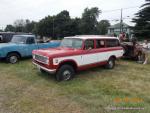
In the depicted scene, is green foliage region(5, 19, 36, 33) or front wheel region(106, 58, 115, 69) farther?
green foliage region(5, 19, 36, 33)

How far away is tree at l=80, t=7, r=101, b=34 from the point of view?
53.3 m

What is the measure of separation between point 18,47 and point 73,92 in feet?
18.9

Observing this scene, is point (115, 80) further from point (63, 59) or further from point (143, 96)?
point (63, 59)

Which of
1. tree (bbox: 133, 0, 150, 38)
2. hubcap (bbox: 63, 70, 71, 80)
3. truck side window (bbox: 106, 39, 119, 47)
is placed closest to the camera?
hubcap (bbox: 63, 70, 71, 80)

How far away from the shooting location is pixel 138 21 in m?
30.0

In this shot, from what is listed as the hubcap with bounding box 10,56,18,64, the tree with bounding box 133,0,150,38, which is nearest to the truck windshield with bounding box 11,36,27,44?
the hubcap with bounding box 10,56,18,64

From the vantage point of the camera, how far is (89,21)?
55.8m

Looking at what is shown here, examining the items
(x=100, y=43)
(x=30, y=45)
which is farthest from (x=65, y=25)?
(x=100, y=43)

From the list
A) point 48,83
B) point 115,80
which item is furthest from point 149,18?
point 48,83

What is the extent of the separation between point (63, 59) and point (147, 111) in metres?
3.33

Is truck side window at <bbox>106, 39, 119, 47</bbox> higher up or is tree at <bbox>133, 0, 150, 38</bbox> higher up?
tree at <bbox>133, 0, 150, 38</bbox>

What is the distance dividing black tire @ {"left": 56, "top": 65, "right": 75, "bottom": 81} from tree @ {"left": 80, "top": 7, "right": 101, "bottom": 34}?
4743 cm

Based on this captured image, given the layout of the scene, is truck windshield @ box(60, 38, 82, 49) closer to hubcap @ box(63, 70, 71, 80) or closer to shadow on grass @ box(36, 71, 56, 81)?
hubcap @ box(63, 70, 71, 80)

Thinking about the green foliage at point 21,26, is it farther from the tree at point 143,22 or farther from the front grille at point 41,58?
the front grille at point 41,58
